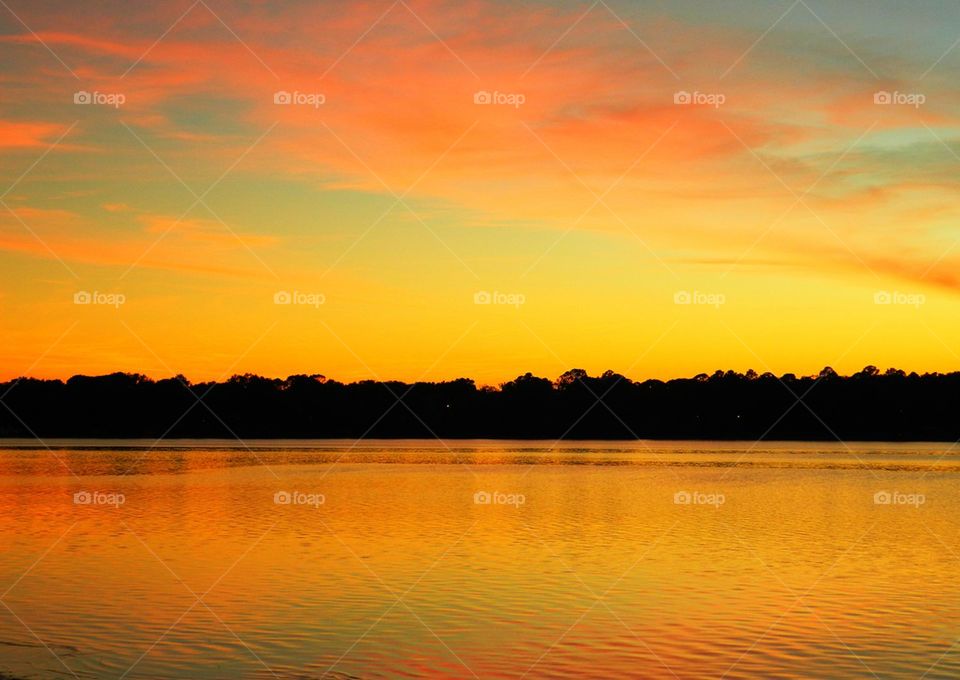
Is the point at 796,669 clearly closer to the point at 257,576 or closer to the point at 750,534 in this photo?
the point at 257,576

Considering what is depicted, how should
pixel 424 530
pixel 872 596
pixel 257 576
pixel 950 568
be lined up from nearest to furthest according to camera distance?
pixel 872 596, pixel 257 576, pixel 950 568, pixel 424 530

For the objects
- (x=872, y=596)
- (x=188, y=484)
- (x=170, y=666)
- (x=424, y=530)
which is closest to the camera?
(x=170, y=666)

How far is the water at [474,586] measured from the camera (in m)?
28.5

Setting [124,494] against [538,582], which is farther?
[124,494]

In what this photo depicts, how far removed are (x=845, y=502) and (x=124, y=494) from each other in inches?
1979

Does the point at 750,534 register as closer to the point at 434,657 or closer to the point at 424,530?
the point at 424,530

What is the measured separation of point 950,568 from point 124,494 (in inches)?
2192

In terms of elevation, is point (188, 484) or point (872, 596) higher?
point (188, 484)

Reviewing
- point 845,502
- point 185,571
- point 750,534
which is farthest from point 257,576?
point 845,502

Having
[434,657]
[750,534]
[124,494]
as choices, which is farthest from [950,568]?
[124,494]

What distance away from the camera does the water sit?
93.5 ft

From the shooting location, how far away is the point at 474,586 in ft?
130

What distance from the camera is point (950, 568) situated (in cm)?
4575

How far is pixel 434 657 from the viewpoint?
93.7ft
